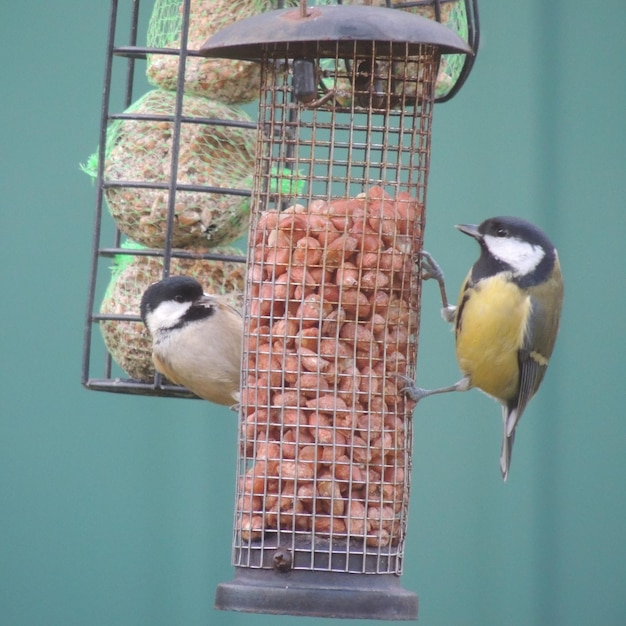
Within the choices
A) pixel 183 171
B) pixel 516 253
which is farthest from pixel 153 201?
pixel 516 253

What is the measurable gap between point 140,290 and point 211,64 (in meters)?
0.76

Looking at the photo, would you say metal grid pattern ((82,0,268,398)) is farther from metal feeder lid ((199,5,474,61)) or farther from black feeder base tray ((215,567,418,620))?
black feeder base tray ((215,567,418,620))

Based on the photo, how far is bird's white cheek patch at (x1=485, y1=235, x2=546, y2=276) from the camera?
357 centimetres

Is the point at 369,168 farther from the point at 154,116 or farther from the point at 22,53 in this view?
the point at 22,53

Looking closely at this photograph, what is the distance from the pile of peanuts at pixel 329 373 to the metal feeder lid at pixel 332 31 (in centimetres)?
46

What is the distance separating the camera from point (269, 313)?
10.5 feet

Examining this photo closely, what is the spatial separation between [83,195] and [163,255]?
1.59 m

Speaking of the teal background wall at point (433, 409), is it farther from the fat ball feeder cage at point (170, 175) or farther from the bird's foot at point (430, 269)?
the bird's foot at point (430, 269)

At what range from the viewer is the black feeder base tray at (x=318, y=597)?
9.57ft

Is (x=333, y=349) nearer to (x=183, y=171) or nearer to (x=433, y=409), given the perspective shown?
(x=183, y=171)

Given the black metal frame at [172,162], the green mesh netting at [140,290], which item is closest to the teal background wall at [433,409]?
the green mesh netting at [140,290]

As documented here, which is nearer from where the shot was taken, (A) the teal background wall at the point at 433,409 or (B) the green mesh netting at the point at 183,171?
(B) the green mesh netting at the point at 183,171

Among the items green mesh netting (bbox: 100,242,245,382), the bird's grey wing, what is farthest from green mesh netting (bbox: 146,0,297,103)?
the bird's grey wing

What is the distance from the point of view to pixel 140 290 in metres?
3.82
